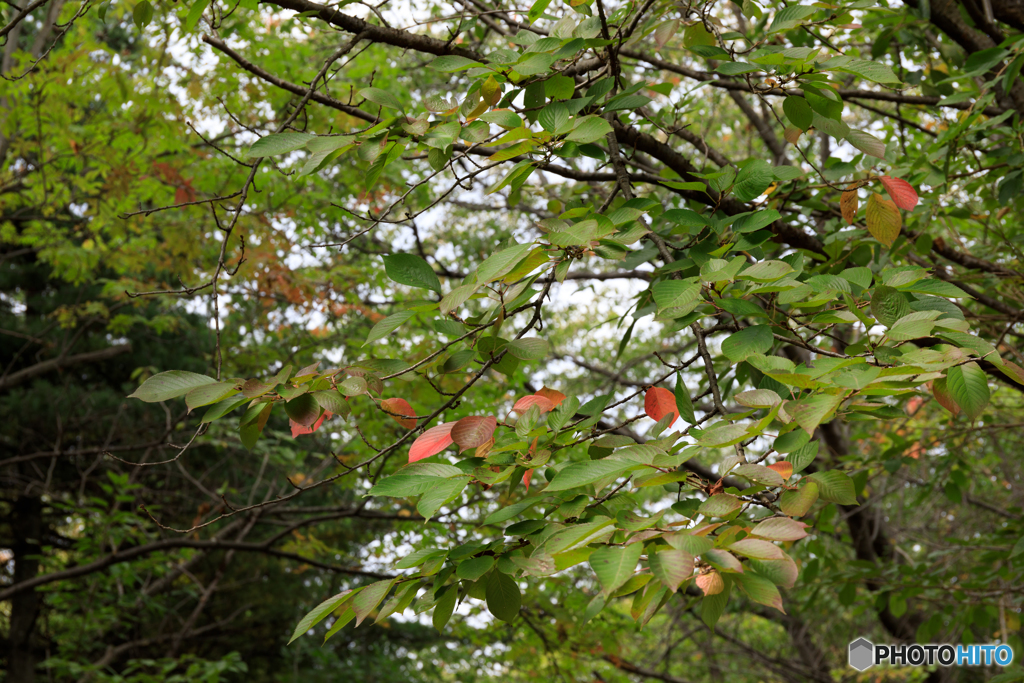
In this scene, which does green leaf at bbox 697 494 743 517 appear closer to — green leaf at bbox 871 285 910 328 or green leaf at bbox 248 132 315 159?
green leaf at bbox 871 285 910 328

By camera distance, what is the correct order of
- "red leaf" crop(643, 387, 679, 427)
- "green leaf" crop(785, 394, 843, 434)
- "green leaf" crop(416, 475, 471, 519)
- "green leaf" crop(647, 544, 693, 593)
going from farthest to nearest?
1. "red leaf" crop(643, 387, 679, 427)
2. "green leaf" crop(416, 475, 471, 519)
3. "green leaf" crop(785, 394, 843, 434)
4. "green leaf" crop(647, 544, 693, 593)

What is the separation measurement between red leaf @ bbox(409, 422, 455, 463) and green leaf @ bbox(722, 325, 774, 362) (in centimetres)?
47

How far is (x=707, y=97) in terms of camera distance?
5.31 m

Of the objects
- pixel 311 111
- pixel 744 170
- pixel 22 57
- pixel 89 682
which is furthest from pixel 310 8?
pixel 89 682

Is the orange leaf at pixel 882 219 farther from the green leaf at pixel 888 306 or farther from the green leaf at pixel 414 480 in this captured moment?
the green leaf at pixel 414 480

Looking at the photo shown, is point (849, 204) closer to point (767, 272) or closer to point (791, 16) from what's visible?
point (791, 16)

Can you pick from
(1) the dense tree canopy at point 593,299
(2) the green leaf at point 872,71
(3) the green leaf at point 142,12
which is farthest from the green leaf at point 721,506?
(3) the green leaf at point 142,12

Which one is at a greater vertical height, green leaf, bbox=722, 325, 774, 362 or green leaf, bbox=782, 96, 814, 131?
green leaf, bbox=782, 96, 814, 131

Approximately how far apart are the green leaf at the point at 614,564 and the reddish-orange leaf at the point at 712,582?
15 centimetres

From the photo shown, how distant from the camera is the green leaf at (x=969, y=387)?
879mm

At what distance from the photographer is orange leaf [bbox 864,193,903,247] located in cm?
143

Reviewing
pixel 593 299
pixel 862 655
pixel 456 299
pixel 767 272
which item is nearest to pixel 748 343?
pixel 767 272

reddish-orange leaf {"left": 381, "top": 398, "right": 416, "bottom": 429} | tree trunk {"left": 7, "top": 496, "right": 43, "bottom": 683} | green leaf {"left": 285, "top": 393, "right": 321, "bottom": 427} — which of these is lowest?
tree trunk {"left": 7, "top": 496, "right": 43, "bottom": 683}

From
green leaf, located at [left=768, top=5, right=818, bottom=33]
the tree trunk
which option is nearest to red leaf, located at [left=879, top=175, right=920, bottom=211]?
green leaf, located at [left=768, top=5, right=818, bottom=33]
